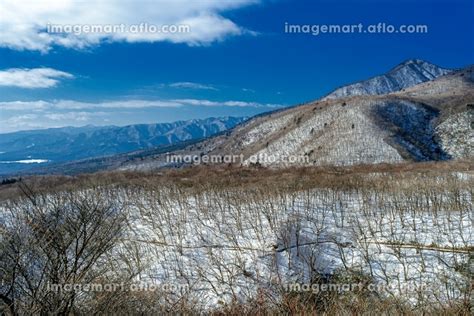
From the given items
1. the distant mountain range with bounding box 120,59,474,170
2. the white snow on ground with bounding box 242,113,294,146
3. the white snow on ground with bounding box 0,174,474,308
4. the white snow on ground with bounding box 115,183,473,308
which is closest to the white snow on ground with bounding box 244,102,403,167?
the distant mountain range with bounding box 120,59,474,170

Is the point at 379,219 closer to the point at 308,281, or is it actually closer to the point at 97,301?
the point at 308,281

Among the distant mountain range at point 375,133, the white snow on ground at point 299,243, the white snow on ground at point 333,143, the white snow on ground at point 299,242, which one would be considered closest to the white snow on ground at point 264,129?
the distant mountain range at point 375,133

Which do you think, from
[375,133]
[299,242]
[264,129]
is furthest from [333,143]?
[299,242]

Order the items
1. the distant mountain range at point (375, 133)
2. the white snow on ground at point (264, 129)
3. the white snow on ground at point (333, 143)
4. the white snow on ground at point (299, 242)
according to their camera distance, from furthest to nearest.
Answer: the white snow on ground at point (264, 129) → the distant mountain range at point (375, 133) → the white snow on ground at point (333, 143) → the white snow on ground at point (299, 242)

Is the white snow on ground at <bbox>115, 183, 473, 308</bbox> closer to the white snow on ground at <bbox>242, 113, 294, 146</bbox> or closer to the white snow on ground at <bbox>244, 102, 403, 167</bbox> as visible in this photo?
the white snow on ground at <bbox>244, 102, 403, 167</bbox>

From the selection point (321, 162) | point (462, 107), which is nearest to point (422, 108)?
point (462, 107)

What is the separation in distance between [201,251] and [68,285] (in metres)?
6.84

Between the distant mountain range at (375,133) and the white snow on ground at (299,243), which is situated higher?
the distant mountain range at (375,133)

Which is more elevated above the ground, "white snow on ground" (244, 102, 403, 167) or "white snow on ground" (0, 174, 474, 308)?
"white snow on ground" (244, 102, 403, 167)

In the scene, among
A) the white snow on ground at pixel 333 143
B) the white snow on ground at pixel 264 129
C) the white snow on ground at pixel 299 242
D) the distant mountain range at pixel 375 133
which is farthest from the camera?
the white snow on ground at pixel 264 129

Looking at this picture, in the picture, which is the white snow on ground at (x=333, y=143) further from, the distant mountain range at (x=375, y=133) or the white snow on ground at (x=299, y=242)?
the white snow on ground at (x=299, y=242)

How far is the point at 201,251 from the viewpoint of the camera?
12.0m

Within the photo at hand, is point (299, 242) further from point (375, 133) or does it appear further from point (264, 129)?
point (264, 129)

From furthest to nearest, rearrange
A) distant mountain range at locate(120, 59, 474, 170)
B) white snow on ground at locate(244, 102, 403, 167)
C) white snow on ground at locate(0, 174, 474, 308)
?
distant mountain range at locate(120, 59, 474, 170), white snow on ground at locate(244, 102, 403, 167), white snow on ground at locate(0, 174, 474, 308)
